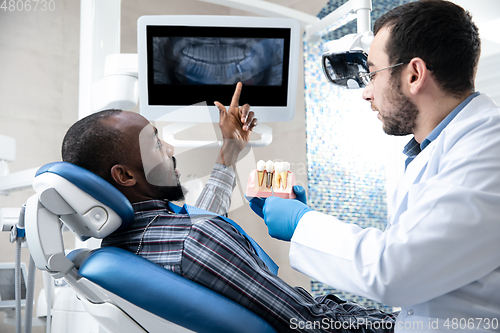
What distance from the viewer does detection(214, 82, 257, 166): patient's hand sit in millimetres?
1425

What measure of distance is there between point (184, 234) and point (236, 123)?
588mm

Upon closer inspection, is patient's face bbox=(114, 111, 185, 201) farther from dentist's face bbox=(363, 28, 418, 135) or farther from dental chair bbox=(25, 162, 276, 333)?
dentist's face bbox=(363, 28, 418, 135)

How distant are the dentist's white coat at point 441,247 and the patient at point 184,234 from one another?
0.43ft

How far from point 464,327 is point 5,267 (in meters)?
2.40

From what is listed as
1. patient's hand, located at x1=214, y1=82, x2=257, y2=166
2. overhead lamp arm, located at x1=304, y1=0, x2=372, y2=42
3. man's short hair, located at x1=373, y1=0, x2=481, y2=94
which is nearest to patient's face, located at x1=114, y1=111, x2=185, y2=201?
patient's hand, located at x1=214, y1=82, x2=257, y2=166

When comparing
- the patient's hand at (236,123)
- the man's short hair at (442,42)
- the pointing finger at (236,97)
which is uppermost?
the man's short hair at (442,42)

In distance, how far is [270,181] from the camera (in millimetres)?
1389

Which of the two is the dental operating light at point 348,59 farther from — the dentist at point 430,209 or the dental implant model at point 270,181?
the dental implant model at point 270,181

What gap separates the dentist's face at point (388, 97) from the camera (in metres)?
1.19

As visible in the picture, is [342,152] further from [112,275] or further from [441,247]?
[112,275]

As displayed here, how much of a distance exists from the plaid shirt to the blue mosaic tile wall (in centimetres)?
243
